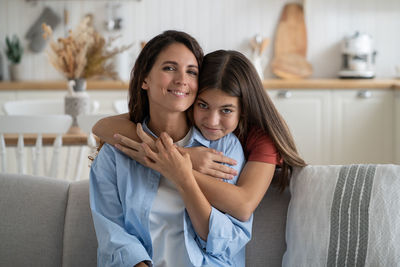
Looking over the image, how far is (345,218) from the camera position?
1490 mm

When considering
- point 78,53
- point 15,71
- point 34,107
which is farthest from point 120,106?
point 15,71

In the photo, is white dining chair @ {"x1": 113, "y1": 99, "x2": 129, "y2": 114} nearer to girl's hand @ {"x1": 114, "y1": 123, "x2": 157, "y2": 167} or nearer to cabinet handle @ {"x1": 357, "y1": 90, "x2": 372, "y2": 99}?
girl's hand @ {"x1": 114, "y1": 123, "x2": 157, "y2": 167}

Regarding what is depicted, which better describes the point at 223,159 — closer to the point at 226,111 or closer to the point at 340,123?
the point at 226,111

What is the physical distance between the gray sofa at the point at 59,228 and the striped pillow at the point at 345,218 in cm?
8

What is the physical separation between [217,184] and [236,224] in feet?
0.43

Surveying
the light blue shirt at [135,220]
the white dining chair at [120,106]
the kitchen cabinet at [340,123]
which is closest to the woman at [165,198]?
the light blue shirt at [135,220]

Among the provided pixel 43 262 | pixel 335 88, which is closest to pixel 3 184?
pixel 43 262

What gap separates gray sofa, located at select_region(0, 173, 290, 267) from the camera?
5.49 feet

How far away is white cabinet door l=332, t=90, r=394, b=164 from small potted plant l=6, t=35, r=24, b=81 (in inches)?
100

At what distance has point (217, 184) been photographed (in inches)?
57.8

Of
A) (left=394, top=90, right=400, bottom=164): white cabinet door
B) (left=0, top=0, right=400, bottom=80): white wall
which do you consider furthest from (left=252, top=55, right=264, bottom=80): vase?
(left=394, top=90, right=400, bottom=164): white cabinet door

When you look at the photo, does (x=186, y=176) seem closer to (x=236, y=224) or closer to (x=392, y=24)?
(x=236, y=224)

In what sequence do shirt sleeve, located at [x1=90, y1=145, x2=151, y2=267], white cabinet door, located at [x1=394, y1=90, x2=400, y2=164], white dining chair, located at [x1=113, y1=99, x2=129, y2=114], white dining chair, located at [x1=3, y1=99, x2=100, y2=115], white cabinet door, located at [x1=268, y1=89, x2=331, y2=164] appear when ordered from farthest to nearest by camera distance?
white cabinet door, located at [x1=268, y1=89, x2=331, y2=164] < white cabinet door, located at [x1=394, y1=90, x2=400, y2=164] < white dining chair, located at [x1=3, y1=99, x2=100, y2=115] < white dining chair, located at [x1=113, y1=99, x2=129, y2=114] < shirt sleeve, located at [x1=90, y1=145, x2=151, y2=267]

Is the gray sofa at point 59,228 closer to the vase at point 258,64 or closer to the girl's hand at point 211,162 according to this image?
the girl's hand at point 211,162
